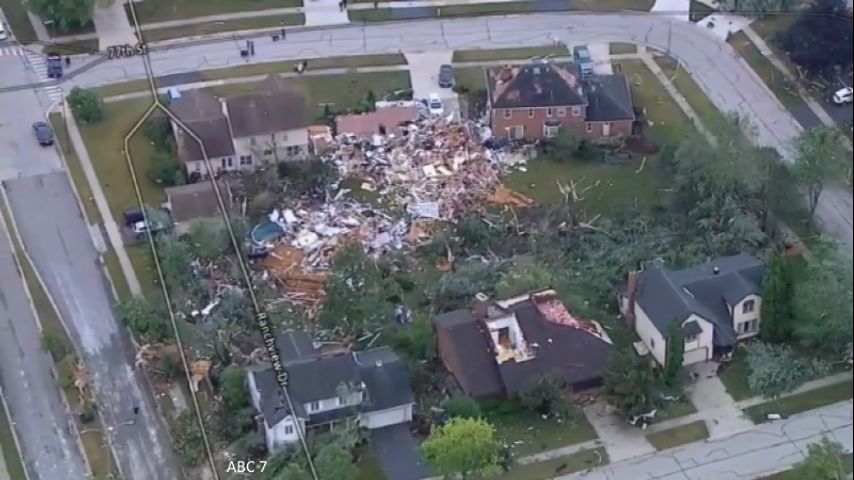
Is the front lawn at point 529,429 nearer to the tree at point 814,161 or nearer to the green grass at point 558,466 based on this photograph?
the green grass at point 558,466

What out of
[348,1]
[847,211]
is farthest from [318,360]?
[348,1]

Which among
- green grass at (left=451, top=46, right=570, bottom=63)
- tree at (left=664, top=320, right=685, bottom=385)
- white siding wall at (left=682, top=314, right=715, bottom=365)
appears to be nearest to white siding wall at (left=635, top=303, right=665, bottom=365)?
tree at (left=664, top=320, right=685, bottom=385)

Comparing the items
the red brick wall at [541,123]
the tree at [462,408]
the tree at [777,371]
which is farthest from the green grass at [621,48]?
the tree at [462,408]

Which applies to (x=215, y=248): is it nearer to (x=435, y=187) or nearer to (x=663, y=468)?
(x=435, y=187)

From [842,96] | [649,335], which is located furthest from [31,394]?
[842,96]

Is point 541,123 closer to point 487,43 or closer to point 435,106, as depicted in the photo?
point 435,106

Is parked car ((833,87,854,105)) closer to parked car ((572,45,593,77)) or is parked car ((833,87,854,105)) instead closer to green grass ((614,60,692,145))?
green grass ((614,60,692,145))
